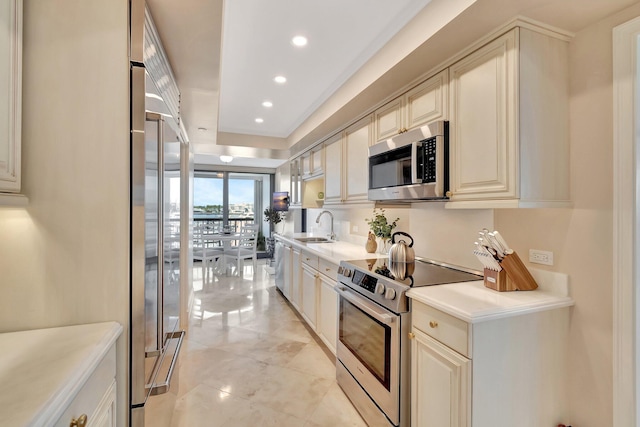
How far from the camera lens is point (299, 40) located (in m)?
2.11

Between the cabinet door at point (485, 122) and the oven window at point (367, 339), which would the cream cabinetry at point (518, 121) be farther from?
the oven window at point (367, 339)

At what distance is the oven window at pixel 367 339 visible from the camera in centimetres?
176

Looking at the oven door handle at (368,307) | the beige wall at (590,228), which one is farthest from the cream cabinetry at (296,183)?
the beige wall at (590,228)

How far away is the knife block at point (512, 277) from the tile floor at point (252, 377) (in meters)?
1.25

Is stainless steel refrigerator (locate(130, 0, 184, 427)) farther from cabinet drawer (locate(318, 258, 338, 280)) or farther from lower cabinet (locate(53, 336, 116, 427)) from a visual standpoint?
cabinet drawer (locate(318, 258, 338, 280))

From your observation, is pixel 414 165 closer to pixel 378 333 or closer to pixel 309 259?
pixel 378 333

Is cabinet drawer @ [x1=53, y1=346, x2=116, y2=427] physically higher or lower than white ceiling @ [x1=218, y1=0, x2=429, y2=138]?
lower

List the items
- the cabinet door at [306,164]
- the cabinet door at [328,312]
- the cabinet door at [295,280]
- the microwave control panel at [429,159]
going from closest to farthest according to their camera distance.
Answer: the microwave control panel at [429,159]
the cabinet door at [328,312]
the cabinet door at [295,280]
the cabinet door at [306,164]

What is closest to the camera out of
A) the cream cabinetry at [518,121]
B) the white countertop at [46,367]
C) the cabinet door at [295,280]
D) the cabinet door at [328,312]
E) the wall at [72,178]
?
the white countertop at [46,367]

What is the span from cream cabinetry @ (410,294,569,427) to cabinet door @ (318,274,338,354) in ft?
3.49

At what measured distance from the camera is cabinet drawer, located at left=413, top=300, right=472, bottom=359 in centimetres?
133

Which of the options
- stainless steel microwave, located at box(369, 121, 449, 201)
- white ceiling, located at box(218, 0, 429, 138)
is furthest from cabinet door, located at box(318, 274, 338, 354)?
white ceiling, located at box(218, 0, 429, 138)

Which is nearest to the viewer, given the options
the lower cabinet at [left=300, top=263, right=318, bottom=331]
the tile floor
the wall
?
the wall

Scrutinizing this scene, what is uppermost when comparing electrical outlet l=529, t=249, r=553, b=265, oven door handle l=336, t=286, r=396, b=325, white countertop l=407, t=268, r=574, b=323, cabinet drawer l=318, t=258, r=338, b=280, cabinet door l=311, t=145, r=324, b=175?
cabinet door l=311, t=145, r=324, b=175
